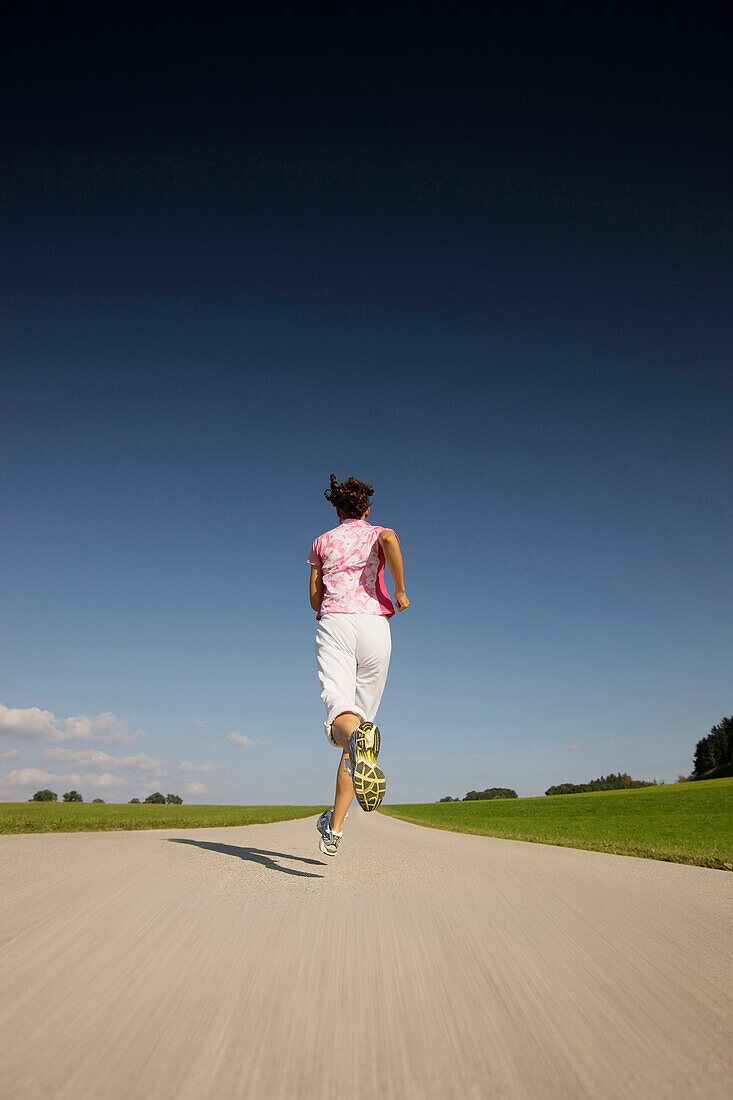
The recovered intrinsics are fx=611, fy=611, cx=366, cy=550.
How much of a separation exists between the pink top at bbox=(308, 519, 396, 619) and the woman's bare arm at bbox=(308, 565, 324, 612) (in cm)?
6

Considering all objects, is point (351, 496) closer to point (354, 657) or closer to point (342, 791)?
point (354, 657)

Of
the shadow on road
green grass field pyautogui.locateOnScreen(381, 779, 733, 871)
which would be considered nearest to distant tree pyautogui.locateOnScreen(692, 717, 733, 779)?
green grass field pyautogui.locateOnScreen(381, 779, 733, 871)

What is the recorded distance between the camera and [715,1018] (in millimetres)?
1871

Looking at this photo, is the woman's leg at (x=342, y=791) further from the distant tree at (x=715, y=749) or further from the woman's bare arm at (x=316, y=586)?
the distant tree at (x=715, y=749)

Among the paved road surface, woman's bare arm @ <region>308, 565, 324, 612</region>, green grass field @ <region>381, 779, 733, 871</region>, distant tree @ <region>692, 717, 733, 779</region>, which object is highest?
distant tree @ <region>692, 717, 733, 779</region>

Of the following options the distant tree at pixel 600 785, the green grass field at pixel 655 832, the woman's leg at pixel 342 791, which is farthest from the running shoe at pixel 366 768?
the distant tree at pixel 600 785

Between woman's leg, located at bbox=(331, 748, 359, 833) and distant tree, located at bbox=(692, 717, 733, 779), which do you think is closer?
woman's leg, located at bbox=(331, 748, 359, 833)

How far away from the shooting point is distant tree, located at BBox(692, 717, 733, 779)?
278ft

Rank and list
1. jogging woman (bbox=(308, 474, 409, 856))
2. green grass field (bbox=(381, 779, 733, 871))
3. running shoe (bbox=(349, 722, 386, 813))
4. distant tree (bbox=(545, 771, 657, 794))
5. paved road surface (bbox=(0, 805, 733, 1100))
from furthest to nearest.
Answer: distant tree (bbox=(545, 771, 657, 794))
green grass field (bbox=(381, 779, 733, 871))
jogging woman (bbox=(308, 474, 409, 856))
running shoe (bbox=(349, 722, 386, 813))
paved road surface (bbox=(0, 805, 733, 1100))

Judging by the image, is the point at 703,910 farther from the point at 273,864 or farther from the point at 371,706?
the point at 273,864

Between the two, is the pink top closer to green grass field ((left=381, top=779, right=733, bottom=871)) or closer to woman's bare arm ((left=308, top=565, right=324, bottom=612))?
woman's bare arm ((left=308, top=565, right=324, bottom=612))

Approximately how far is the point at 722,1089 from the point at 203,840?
19.2 ft

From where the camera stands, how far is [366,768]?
3.75m

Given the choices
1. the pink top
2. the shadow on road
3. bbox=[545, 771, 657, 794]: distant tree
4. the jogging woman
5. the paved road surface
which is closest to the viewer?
the paved road surface
